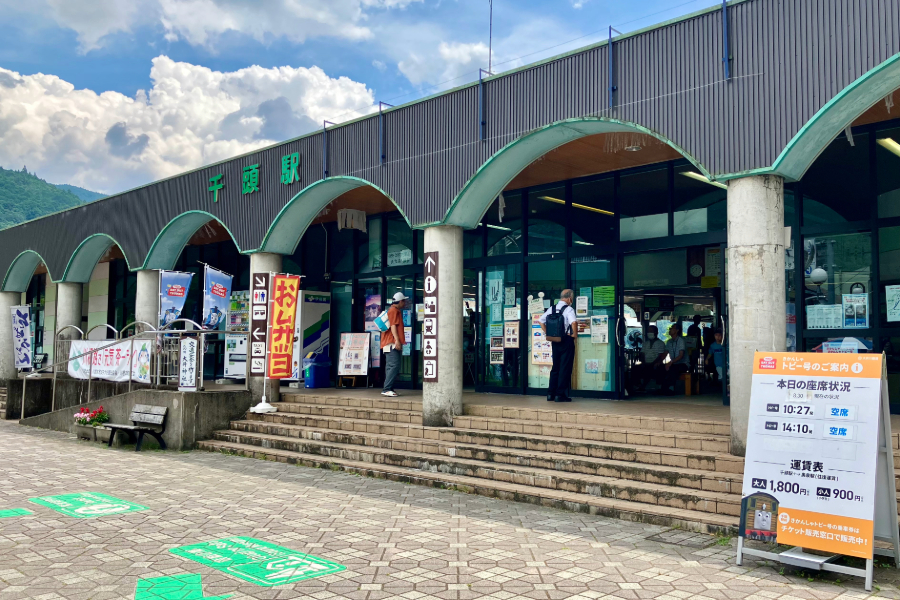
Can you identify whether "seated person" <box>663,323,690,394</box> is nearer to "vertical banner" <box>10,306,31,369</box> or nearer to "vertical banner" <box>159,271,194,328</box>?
"vertical banner" <box>159,271,194,328</box>

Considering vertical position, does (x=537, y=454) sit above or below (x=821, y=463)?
below

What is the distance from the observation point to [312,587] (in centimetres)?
461

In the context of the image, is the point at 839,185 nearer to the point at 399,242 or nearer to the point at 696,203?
the point at 696,203

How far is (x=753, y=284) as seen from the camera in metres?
6.70

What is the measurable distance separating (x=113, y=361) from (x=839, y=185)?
11.3 meters

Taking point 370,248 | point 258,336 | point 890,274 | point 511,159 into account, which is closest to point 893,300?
point 890,274

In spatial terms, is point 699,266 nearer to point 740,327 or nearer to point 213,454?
point 740,327

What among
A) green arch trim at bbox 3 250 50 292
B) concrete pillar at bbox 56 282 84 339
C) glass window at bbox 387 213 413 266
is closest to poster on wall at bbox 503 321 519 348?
glass window at bbox 387 213 413 266

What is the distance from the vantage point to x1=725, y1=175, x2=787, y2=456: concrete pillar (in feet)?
21.8

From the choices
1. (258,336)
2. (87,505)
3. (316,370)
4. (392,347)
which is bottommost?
(87,505)

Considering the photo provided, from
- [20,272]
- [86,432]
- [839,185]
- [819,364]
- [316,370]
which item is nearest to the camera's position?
[819,364]

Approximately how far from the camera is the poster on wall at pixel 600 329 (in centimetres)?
1062

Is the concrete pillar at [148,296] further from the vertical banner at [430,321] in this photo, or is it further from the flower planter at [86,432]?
the vertical banner at [430,321]

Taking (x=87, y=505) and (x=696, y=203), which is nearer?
(x=87, y=505)
